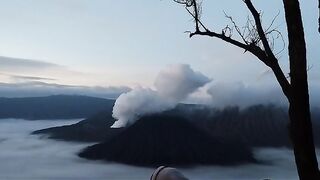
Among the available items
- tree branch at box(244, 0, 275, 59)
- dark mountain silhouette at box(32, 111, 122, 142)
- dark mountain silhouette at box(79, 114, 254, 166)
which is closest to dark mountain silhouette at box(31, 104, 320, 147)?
dark mountain silhouette at box(32, 111, 122, 142)

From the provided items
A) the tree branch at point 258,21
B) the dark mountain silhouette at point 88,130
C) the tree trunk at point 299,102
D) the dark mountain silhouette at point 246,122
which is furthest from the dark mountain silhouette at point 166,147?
the tree trunk at point 299,102

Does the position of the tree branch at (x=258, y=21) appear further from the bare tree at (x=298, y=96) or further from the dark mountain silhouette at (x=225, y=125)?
the dark mountain silhouette at (x=225, y=125)

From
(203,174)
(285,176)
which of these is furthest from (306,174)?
(203,174)

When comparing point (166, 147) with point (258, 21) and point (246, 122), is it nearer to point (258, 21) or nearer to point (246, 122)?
point (246, 122)

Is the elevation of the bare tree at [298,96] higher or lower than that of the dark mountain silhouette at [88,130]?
lower

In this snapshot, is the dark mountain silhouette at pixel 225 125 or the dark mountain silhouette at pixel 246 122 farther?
the dark mountain silhouette at pixel 225 125

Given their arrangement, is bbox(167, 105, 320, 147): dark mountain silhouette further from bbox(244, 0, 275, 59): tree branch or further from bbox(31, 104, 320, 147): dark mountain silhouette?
bbox(244, 0, 275, 59): tree branch

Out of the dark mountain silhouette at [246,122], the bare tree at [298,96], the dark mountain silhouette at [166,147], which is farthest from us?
the dark mountain silhouette at [246,122]

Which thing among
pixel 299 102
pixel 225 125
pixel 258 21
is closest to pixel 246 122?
pixel 225 125

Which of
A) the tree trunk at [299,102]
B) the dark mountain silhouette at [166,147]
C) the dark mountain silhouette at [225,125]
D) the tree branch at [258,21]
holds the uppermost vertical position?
the dark mountain silhouette at [225,125]
